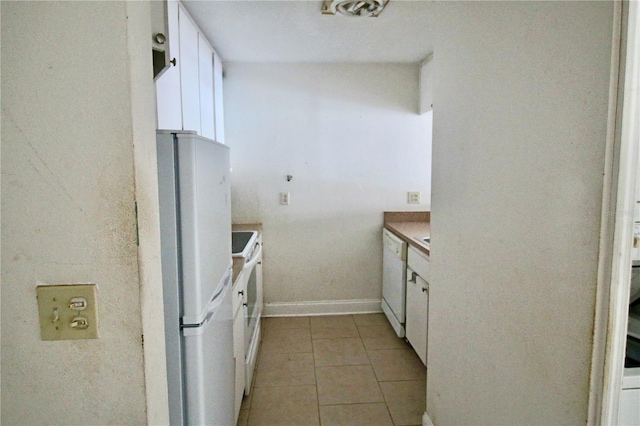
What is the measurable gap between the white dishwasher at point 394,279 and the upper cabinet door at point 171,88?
1735 millimetres

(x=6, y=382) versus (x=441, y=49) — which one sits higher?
(x=441, y=49)

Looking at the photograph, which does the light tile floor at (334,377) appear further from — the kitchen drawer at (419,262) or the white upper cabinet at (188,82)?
the white upper cabinet at (188,82)

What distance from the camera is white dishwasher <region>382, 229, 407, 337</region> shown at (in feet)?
8.94

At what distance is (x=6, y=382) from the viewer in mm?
694

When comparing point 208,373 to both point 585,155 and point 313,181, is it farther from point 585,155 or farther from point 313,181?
point 313,181

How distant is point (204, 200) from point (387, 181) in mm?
2375

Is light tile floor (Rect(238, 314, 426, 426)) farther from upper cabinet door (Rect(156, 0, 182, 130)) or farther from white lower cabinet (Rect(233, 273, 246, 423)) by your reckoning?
upper cabinet door (Rect(156, 0, 182, 130))

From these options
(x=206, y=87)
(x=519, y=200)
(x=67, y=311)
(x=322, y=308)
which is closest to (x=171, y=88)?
(x=206, y=87)

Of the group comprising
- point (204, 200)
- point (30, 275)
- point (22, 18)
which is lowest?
point (30, 275)

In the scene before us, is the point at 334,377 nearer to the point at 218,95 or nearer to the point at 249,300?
the point at 249,300

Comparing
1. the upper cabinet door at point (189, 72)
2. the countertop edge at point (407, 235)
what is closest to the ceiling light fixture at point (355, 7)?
the upper cabinet door at point (189, 72)

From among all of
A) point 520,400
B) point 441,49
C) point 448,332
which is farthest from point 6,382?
point 441,49

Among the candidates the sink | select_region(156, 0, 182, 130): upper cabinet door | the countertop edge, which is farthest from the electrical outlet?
select_region(156, 0, 182, 130): upper cabinet door

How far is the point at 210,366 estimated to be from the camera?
48.5 inches
